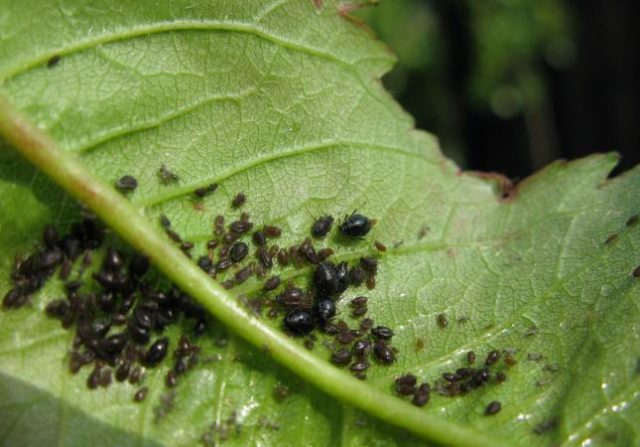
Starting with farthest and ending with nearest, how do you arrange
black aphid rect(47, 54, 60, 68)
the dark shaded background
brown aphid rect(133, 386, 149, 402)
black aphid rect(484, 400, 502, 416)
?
the dark shaded background, black aphid rect(484, 400, 502, 416), brown aphid rect(133, 386, 149, 402), black aphid rect(47, 54, 60, 68)

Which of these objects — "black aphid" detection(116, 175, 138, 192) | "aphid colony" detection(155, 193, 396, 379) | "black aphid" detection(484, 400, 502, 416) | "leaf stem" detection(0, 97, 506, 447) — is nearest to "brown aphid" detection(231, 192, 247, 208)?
"aphid colony" detection(155, 193, 396, 379)

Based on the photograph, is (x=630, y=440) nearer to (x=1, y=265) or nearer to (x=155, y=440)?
(x=155, y=440)

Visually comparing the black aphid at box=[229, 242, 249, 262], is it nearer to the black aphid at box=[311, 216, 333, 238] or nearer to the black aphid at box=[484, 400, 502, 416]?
the black aphid at box=[311, 216, 333, 238]

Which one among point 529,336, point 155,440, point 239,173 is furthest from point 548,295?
point 155,440

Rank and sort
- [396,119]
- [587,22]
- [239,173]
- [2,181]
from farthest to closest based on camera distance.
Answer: [587,22]
[396,119]
[239,173]
[2,181]

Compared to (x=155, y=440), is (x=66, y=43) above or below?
above
